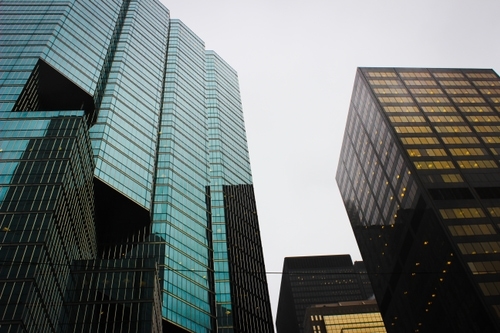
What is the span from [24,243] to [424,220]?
65.8 metres

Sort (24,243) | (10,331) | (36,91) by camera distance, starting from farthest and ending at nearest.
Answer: (36,91), (24,243), (10,331)

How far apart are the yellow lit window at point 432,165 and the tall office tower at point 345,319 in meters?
89.6

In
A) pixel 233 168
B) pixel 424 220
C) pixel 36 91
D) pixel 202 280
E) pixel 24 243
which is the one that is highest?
pixel 233 168

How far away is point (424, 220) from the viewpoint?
8456 centimetres

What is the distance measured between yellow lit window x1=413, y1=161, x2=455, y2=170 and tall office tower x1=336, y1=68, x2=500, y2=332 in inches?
7.8

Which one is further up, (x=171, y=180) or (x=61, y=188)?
(x=171, y=180)

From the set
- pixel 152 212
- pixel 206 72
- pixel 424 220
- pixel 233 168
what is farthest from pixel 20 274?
pixel 206 72

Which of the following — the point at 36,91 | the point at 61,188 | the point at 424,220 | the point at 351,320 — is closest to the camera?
the point at 61,188

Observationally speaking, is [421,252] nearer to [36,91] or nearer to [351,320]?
[36,91]

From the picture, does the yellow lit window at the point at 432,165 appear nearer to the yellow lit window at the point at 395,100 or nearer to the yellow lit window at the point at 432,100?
the yellow lit window at the point at 395,100

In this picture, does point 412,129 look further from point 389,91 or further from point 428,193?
point 428,193

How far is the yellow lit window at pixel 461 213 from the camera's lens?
80.2 meters

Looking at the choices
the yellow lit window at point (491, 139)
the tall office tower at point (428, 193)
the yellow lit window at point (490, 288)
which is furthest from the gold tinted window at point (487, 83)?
the yellow lit window at point (490, 288)

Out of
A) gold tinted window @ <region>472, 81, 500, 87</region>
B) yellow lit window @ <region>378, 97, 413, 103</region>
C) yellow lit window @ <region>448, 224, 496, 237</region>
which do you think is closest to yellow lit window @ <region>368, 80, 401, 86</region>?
yellow lit window @ <region>378, 97, 413, 103</region>
